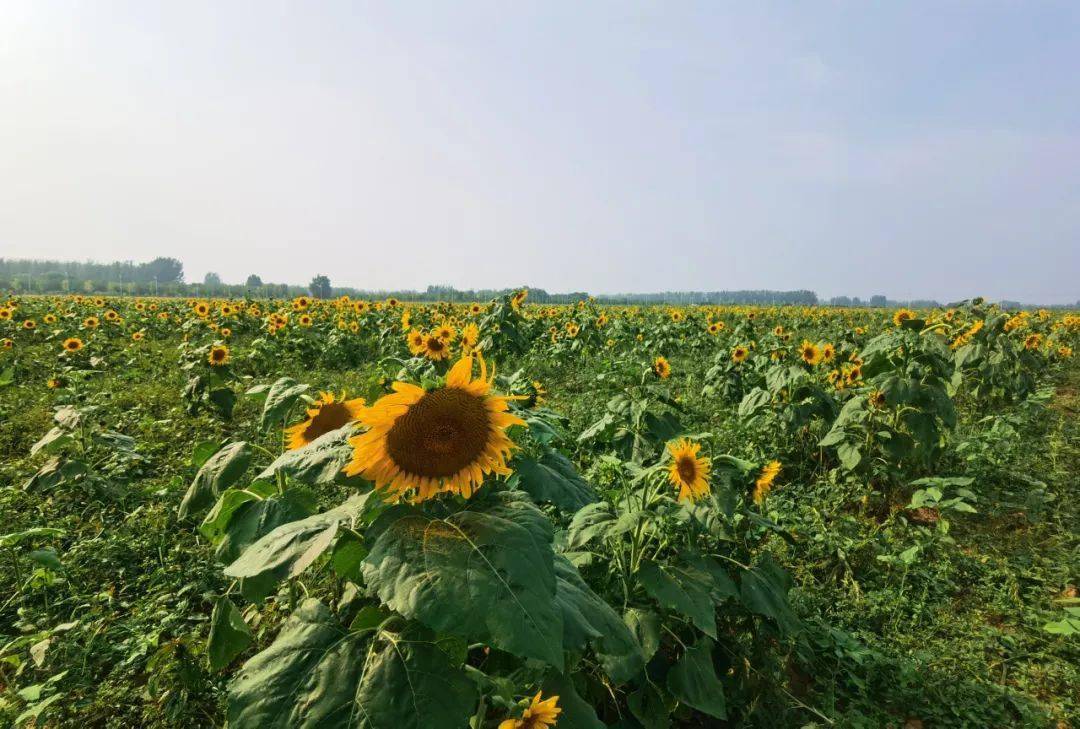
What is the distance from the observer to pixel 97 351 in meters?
9.77

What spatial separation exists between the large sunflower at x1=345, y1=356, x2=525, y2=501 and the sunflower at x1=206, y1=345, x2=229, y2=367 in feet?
19.7

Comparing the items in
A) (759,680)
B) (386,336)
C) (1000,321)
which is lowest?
(759,680)

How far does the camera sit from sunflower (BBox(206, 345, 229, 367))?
239 inches

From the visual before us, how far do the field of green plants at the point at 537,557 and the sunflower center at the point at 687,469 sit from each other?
0.06 feet

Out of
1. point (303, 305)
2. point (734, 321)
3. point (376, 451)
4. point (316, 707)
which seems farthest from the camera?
point (734, 321)

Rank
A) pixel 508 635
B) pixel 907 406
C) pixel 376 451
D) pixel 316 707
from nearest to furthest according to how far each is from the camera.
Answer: pixel 508 635
pixel 316 707
pixel 376 451
pixel 907 406

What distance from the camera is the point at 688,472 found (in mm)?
2395

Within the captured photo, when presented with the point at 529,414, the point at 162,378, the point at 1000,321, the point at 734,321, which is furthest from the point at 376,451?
the point at 734,321

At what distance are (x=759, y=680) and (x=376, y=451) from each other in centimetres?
195

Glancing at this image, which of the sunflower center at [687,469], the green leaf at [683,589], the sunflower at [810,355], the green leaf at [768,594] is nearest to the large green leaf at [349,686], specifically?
the green leaf at [683,589]

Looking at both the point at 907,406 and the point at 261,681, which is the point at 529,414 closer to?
the point at 261,681

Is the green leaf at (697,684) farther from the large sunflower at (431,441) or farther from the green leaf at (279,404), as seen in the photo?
the green leaf at (279,404)

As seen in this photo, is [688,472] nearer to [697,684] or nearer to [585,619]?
[697,684]

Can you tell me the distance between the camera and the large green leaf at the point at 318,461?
116 centimetres
